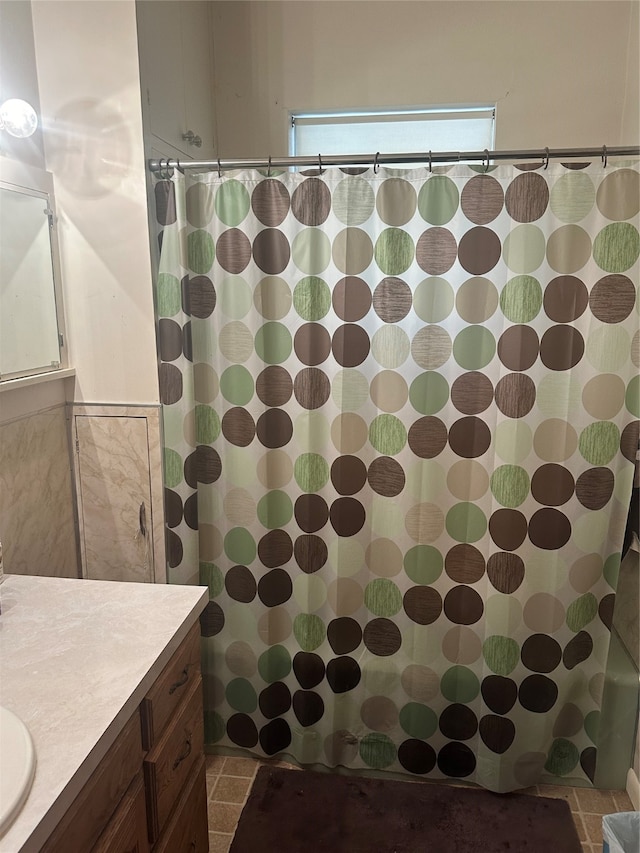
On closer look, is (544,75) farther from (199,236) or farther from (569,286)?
(199,236)

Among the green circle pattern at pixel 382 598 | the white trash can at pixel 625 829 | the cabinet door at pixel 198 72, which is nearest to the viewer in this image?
the white trash can at pixel 625 829

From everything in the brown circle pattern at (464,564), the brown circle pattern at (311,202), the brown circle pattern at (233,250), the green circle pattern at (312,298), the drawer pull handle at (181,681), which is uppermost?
the brown circle pattern at (311,202)

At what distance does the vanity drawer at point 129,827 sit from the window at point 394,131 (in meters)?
2.11

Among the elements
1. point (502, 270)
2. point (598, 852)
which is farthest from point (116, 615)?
point (598, 852)

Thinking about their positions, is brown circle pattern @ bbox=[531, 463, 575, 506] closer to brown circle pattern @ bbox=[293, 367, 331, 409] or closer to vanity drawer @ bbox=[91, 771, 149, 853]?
brown circle pattern @ bbox=[293, 367, 331, 409]

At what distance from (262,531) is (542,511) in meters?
Answer: 0.83

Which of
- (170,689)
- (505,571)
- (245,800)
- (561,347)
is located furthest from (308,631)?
(561,347)

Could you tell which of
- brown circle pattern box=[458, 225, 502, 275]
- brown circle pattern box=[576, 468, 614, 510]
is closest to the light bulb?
brown circle pattern box=[458, 225, 502, 275]

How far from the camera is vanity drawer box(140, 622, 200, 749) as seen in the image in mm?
1221

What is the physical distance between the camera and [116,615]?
1.37 meters

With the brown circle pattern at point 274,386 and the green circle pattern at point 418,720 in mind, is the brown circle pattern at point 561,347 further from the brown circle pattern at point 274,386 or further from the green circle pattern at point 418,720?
the green circle pattern at point 418,720

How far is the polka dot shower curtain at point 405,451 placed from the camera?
1717mm

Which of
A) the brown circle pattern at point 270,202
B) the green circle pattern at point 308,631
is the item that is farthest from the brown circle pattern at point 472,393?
the green circle pattern at point 308,631

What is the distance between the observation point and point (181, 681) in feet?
4.55
